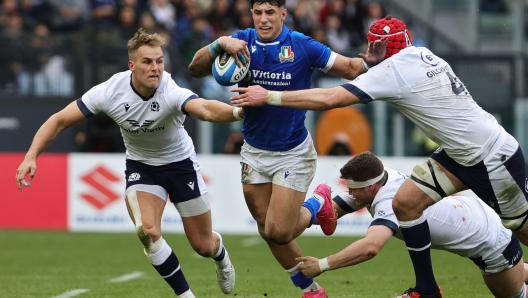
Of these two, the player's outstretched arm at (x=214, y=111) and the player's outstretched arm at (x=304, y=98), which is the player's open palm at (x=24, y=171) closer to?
the player's outstretched arm at (x=214, y=111)

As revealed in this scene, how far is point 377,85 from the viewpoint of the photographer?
21.8 ft

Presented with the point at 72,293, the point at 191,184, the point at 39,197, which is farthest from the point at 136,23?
the point at 191,184

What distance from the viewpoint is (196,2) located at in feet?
63.8

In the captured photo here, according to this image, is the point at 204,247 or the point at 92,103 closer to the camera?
the point at 92,103

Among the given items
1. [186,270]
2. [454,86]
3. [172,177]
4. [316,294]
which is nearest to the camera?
[454,86]

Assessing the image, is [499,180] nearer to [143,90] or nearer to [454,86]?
[454,86]

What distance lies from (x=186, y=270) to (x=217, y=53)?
4225mm

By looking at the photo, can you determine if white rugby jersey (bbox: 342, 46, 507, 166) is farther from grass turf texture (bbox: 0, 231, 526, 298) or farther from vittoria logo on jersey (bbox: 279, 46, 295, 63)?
grass turf texture (bbox: 0, 231, 526, 298)

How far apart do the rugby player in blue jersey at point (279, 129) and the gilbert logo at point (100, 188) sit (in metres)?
7.70

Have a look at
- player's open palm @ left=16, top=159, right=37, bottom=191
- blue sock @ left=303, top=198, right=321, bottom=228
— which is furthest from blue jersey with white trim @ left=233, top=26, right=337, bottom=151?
player's open palm @ left=16, top=159, right=37, bottom=191

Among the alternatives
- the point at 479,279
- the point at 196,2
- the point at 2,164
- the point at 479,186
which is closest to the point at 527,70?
the point at 196,2

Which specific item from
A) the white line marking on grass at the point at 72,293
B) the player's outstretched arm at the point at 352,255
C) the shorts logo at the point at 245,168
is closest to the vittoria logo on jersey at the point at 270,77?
the shorts logo at the point at 245,168

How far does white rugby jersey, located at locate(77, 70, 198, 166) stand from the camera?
791cm

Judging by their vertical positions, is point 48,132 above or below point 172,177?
above
